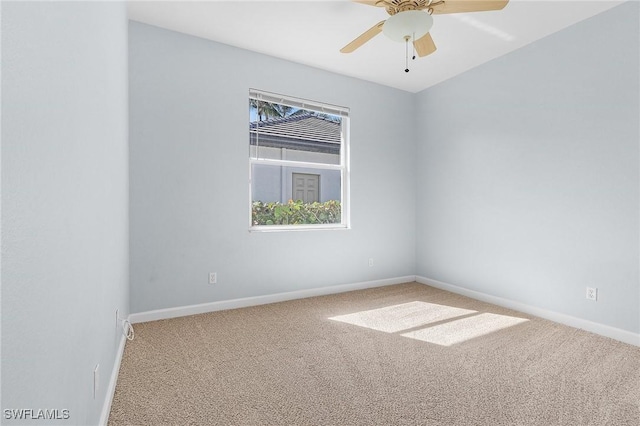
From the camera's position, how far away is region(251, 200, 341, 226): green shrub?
3643 mm

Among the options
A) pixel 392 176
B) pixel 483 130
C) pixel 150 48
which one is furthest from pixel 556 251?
pixel 150 48

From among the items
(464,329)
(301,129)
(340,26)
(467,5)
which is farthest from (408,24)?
(464,329)

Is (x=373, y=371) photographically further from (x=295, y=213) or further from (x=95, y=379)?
(x=295, y=213)

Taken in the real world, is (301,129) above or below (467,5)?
below

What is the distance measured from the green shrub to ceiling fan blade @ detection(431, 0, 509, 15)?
7.69ft

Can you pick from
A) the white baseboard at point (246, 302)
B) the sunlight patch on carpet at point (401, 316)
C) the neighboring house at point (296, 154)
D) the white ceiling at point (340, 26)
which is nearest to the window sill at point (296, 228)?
the neighboring house at point (296, 154)

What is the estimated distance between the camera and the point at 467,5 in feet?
7.16

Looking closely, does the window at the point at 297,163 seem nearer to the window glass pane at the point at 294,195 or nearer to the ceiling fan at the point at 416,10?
the window glass pane at the point at 294,195

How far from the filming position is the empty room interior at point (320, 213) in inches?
36.9

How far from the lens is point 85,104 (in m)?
1.19

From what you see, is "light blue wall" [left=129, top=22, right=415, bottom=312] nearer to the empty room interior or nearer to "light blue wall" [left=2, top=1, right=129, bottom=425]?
the empty room interior

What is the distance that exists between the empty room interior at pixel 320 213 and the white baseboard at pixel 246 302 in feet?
0.08

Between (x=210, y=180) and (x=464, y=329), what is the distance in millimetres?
2753

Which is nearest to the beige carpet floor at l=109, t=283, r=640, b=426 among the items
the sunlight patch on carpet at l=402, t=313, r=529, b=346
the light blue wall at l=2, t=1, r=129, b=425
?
the sunlight patch on carpet at l=402, t=313, r=529, b=346
